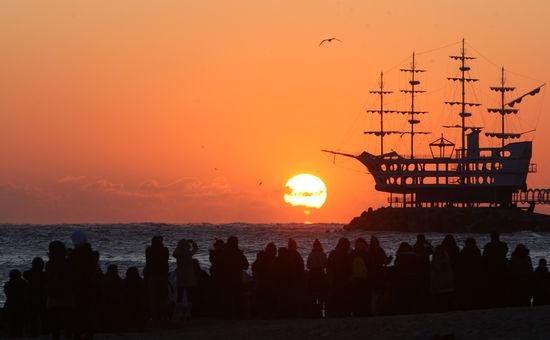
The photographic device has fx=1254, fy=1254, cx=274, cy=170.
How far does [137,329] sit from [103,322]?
58cm

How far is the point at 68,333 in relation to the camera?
17203mm

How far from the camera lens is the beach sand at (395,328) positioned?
17078 millimetres

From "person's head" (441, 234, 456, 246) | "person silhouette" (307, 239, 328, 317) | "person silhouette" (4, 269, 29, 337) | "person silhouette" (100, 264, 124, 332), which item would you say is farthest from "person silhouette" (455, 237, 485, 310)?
"person silhouette" (4, 269, 29, 337)

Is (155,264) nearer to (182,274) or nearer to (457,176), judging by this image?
(182,274)

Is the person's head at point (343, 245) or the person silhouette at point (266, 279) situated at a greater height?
the person's head at point (343, 245)

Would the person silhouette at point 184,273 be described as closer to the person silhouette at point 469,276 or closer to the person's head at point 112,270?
the person's head at point 112,270

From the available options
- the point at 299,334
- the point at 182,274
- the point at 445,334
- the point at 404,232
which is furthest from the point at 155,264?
the point at 404,232

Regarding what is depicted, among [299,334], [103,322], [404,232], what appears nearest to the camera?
[299,334]

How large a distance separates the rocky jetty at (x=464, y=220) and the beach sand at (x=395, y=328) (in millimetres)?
119800

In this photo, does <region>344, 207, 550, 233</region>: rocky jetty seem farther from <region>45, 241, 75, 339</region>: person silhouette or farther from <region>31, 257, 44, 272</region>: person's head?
<region>45, 241, 75, 339</region>: person silhouette

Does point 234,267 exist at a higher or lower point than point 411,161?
lower

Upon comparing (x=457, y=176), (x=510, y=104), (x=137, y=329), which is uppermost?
(x=510, y=104)

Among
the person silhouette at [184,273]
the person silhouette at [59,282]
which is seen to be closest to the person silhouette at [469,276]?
the person silhouette at [184,273]

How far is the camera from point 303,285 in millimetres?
22188
